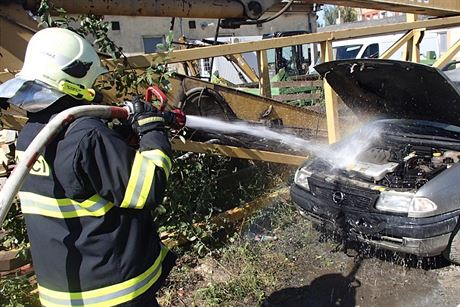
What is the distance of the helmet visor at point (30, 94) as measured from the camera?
1936 mm

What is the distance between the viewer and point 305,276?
13.4 ft

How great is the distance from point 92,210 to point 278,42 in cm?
317

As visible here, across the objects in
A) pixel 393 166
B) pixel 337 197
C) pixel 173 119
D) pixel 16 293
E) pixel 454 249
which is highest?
pixel 173 119

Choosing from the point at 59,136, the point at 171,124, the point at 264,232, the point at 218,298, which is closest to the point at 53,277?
the point at 59,136

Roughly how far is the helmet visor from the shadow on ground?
8.00 ft

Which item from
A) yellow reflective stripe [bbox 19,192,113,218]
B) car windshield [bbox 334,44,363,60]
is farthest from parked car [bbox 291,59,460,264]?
car windshield [bbox 334,44,363,60]

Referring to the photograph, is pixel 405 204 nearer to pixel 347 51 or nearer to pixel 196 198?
pixel 196 198

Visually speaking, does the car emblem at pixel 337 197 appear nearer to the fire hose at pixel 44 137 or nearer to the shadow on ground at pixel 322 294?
the shadow on ground at pixel 322 294

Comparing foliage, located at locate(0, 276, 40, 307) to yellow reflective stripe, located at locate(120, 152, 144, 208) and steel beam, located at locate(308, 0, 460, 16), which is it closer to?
yellow reflective stripe, located at locate(120, 152, 144, 208)

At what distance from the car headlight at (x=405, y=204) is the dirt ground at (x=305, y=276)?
63 centimetres

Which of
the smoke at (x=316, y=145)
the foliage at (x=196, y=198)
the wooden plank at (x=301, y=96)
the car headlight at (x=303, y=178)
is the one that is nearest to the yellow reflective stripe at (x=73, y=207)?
the foliage at (x=196, y=198)

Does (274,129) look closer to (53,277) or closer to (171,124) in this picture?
(171,124)

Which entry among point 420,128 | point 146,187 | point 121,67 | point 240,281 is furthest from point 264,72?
point 146,187

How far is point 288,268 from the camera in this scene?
4195mm
